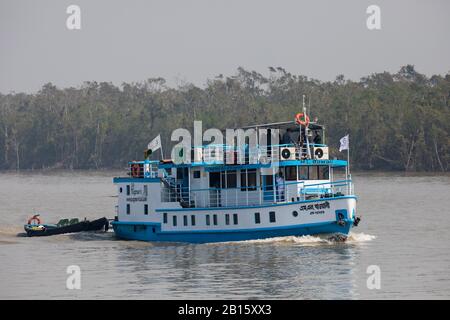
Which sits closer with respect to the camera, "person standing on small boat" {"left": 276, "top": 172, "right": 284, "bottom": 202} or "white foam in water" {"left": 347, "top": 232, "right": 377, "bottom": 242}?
"person standing on small boat" {"left": 276, "top": 172, "right": 284, "bottom": 202}

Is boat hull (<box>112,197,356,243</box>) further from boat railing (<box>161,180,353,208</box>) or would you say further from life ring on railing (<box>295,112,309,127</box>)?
life ring on railing (<box>295,112,309,127</box>)

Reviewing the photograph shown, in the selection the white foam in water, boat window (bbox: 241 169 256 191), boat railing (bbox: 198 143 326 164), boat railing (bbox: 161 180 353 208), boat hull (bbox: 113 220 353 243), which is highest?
boat railing (bbox: 198 143 326 164)

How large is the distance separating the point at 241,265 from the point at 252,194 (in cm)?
666

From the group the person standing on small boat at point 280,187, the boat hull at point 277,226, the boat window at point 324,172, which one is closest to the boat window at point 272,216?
the boat hull at point 277,226

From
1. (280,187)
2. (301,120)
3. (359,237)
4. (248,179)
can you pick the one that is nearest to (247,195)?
(248,179)

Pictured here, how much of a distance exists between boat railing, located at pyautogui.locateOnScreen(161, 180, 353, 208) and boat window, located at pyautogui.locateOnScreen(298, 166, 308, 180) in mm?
292

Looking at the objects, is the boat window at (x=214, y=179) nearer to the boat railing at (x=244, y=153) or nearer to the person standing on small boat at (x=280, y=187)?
the boat railing at (x=244, y=153)

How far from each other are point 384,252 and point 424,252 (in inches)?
77.0

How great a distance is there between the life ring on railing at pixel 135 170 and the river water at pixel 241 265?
369 cm

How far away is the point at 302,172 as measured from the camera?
5044cm

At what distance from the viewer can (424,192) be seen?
91062 millimetres

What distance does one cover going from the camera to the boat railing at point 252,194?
5006 cm

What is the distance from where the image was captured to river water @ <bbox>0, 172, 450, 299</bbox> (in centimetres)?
3944

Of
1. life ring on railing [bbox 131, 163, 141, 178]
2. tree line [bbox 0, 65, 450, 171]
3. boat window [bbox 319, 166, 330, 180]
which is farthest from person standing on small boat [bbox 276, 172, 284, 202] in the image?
tree line [bbox 0, 65, 450, 171]
